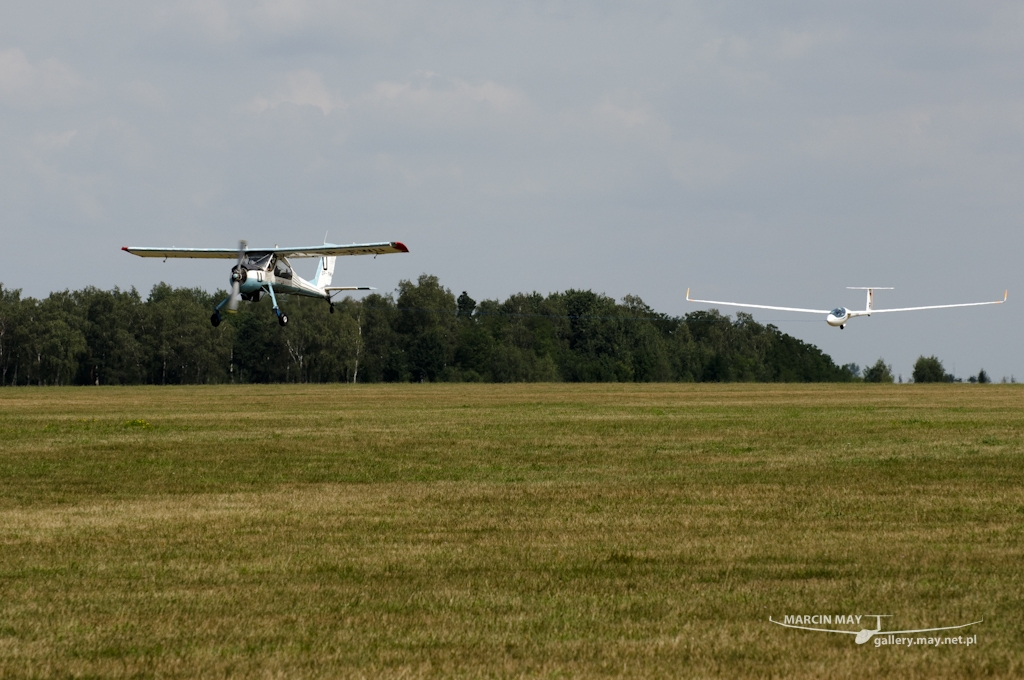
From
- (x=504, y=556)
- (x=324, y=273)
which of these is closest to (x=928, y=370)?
(x=324, y=273)

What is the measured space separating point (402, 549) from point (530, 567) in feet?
6.01

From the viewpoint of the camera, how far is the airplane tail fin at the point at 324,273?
2029 inches

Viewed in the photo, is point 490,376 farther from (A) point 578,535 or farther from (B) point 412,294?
(A) point 578,535

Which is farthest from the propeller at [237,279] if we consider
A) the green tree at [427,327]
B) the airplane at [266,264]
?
the green tree at [427,327]

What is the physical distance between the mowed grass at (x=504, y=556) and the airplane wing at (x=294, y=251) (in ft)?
59.2

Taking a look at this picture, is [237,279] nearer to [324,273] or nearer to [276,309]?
[276,309]

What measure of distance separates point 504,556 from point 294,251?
34.2 m

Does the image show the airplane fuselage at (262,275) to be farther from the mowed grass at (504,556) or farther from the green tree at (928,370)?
the green tree at (928,370)

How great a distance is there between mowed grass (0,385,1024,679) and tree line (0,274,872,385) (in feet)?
241

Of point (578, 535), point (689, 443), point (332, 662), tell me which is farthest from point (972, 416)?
point (332, 662)

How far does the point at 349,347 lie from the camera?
112750 millimetres

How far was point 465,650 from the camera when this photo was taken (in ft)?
27.4

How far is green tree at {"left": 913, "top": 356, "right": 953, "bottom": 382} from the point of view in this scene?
99000mm

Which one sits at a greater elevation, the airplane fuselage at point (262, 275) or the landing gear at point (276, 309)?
the airplane fuselage at point (262, 275)
